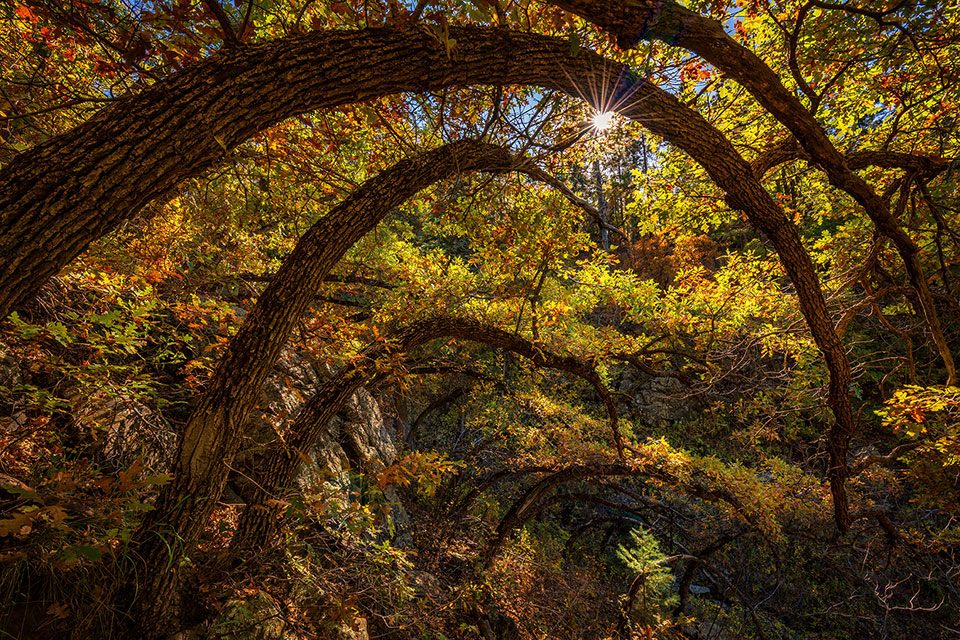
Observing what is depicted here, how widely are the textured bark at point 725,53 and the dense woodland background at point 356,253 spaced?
0.05 feet

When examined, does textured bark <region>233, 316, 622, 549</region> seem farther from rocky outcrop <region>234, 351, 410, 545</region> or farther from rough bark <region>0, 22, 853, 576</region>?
rocky outcrop <region>234, 351, 410, 545</region>

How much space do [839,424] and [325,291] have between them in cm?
587

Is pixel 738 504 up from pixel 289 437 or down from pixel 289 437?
up

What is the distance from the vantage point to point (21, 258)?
1044mm

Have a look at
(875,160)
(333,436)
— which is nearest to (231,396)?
(333,436)

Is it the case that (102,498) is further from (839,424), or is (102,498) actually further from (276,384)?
(839,424)

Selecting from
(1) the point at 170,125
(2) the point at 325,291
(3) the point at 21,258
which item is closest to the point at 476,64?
(1) the point at 170,125

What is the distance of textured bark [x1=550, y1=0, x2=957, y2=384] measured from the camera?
1.53 meters

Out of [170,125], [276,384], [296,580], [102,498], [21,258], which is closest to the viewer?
[21,258]

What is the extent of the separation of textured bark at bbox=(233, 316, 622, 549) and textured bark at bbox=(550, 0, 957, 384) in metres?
2.25

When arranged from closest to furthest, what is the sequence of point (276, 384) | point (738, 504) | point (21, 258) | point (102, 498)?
point (21, 258) → point (102, 498) → point (276, 384) → point (738, 504)

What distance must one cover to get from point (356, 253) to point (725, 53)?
4.14m

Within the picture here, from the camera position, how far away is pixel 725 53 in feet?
5.78

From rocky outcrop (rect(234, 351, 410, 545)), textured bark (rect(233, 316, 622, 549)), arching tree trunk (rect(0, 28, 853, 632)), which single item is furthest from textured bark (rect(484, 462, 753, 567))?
arching tree trunk (rect(0, 28, 853, 632))
